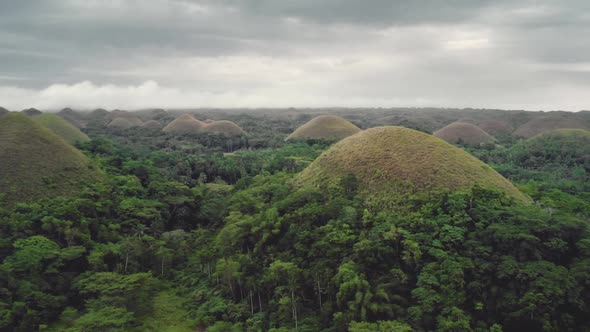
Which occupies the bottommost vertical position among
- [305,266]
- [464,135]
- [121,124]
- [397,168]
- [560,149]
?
[305,266]

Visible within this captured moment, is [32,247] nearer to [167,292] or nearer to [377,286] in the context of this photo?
[167,292]

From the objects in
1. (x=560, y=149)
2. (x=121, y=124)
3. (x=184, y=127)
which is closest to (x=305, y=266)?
(x=560, y=149)

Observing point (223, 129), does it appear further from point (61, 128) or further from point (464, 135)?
point (464, 135)

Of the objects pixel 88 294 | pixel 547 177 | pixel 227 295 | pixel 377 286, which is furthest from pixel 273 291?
pixel 547 177

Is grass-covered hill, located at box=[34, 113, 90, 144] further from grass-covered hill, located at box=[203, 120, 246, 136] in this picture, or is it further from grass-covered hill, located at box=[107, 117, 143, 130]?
grass-covered hill, located at box=[107, 117, 143, 130]

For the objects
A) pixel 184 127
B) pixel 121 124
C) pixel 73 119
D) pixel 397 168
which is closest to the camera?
pixel 397 168

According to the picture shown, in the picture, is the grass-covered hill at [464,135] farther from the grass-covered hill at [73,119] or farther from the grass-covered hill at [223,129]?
the grass-covered hill at [73,119]

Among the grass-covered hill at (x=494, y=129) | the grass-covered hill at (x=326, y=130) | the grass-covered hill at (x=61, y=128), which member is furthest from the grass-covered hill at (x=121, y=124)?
the grass-covered hill at (x=494, y=129)
